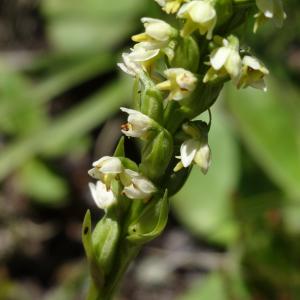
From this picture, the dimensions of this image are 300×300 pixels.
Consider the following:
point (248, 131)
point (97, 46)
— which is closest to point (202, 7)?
A: point (248, 131)

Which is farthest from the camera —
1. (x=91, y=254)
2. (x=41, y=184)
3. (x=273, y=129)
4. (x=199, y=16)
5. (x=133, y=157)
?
(x=133, y=157)

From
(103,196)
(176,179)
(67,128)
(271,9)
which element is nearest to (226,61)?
(271,9)

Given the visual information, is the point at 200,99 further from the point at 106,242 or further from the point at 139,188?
the point at 106,242

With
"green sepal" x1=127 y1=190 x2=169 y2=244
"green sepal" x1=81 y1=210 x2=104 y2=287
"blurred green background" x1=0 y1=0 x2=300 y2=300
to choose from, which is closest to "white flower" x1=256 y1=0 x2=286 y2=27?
"green sepal" x1=127 y1=190 x2=169 y2=244

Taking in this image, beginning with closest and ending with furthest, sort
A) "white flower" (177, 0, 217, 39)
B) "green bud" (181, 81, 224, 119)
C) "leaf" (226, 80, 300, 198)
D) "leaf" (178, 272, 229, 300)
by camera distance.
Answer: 1. "white flower" (177, 0, 217, 39)
2. "green bud" (181, 81, 224, 119)
3. "leaf" (178, 272, 229, 300)
4. "leaf" (226, 80, 300, 198)

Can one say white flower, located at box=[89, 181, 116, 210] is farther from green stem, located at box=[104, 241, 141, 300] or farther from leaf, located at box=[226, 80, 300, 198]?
leaf, located at box=[226, 80, 300, 198]

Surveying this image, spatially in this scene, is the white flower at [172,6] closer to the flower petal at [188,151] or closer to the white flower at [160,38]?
the white flower at [160,38]
